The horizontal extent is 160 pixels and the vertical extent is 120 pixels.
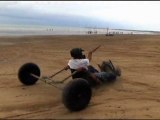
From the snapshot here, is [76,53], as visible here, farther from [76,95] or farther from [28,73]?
[28,73]

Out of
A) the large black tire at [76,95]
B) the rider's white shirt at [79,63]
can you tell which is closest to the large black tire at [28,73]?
the rider's white shirt at [79,63]

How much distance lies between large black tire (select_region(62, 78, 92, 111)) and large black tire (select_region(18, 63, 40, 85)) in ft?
A: 9.16

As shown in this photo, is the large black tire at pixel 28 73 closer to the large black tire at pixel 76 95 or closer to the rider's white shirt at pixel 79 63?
the rider's white shirt at pixel 79 63

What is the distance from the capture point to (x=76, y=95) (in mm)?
6750

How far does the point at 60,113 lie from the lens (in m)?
6.86

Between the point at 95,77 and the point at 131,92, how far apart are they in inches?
41.4

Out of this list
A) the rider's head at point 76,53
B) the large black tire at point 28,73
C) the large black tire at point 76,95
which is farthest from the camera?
the large black tire at point 28,73

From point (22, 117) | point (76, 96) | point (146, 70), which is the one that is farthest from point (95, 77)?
point (146, 70)

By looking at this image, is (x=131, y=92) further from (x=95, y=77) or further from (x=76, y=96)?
(x=76, y=96)

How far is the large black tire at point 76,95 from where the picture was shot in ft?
21.8

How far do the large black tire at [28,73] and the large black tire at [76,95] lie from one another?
2.79 meters

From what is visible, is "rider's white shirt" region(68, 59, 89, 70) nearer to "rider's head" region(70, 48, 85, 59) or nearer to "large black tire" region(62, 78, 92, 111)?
"rider's head" region(70, 48, 85, 59)

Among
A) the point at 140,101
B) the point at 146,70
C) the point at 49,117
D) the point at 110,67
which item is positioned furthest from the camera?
the point at 146,70

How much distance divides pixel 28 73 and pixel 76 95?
116 inches
